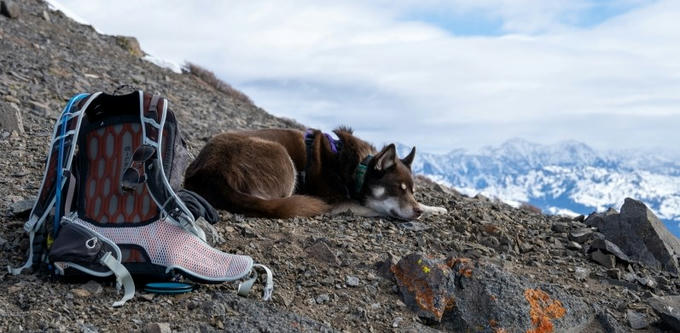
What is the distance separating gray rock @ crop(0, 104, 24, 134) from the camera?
8656 millimetres

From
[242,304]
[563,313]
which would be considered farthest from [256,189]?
[563,313]

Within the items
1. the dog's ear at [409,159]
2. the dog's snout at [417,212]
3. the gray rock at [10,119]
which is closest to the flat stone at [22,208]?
the gray rock at [10,119]

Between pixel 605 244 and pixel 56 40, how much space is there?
660 inches

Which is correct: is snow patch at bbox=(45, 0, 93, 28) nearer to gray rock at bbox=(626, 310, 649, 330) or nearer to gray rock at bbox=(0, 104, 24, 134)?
gray rock at bbox=(0, 104, 24, 134)

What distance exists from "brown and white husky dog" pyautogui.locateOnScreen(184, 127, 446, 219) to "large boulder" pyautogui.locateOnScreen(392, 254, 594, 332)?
81.2 inches

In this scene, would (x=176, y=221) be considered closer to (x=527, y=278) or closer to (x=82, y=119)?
(x=82, y=119)

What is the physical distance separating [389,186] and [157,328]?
4.50 meters

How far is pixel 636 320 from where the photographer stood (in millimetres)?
5258

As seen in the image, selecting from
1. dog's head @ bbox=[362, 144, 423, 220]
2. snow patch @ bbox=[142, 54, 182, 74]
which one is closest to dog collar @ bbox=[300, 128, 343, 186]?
dog's head @ bbox=[362, 144, 423, 220]

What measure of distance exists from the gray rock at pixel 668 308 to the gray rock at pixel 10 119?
8362 mm

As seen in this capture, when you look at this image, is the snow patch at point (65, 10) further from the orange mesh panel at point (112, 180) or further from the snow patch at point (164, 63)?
the orange mesh panel at point (112, 180)

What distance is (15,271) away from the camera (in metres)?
4.50

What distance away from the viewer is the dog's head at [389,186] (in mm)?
7621

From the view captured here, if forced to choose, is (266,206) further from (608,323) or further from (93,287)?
(608,323)
